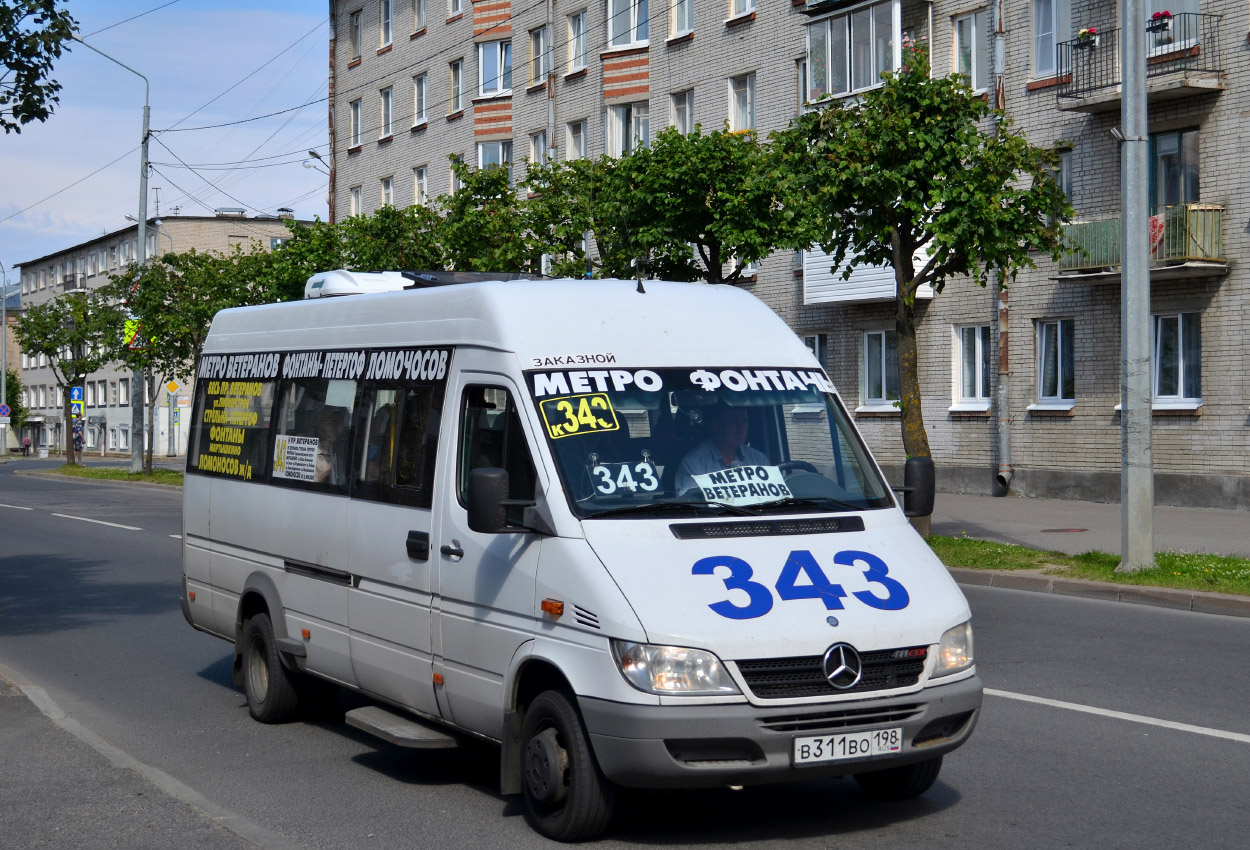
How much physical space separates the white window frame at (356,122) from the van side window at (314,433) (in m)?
47.4

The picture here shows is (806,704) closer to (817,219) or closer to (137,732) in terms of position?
(137,732)

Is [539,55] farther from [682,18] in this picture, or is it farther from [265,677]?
[265,677]

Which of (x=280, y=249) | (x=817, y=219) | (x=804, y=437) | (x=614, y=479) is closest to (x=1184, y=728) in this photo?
(x=804, y=437)

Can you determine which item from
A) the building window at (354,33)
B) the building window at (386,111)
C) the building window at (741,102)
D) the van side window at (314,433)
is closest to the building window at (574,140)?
the building window at (741,102)

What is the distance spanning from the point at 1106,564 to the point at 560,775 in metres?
11.1

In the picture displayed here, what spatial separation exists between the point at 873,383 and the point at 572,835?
27373 mm

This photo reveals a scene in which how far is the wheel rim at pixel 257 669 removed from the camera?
8484mm

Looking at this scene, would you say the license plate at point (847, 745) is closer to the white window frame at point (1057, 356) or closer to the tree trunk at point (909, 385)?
the tree trunk at point (909, 385)

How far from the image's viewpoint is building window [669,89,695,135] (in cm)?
3728

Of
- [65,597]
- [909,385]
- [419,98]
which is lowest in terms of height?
[65,597]

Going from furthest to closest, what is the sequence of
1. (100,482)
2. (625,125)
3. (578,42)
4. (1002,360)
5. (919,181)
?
(100,482) → (578,42) → (625,125) → (1002,360) → (919,181)

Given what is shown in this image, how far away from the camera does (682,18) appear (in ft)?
124

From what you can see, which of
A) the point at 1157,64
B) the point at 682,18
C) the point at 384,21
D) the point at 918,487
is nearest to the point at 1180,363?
the point at 1157,64

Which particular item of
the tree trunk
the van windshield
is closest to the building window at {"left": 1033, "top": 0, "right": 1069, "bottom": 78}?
the tree trunk
